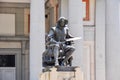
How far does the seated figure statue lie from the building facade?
33.9ft

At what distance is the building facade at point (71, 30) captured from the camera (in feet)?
92.6

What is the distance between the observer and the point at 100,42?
34438 millimetres

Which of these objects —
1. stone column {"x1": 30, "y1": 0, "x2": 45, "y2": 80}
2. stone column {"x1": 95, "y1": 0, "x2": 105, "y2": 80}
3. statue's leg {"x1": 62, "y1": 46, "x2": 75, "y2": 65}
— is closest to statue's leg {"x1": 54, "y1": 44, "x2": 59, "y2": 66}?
statue's leg {"x1": 62, "y1": 46, "x2": 75, "y2": 65}

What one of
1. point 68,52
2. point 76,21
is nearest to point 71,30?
point 76,21

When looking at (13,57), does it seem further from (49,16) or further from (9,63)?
(49,16)

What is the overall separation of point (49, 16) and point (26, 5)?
181cm

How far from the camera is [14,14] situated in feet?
121

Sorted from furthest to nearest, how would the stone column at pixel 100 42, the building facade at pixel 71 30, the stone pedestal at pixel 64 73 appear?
the stone column at pixel 100 42, the building facade at pixel 71 30, the stone pedestal at pixel 64 73

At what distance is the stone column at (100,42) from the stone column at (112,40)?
5.03m

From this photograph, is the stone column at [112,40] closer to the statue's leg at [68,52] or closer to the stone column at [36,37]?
the stone column at [36,37]

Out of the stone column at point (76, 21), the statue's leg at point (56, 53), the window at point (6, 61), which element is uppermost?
the stone column at point (76, 21)

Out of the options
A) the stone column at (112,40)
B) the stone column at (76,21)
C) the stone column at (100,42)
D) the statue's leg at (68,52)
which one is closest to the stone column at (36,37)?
the stone column at (76,21)

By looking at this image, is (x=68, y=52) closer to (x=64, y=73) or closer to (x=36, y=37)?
(x=64, y=73)

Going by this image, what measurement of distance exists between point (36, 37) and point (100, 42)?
749 cm
